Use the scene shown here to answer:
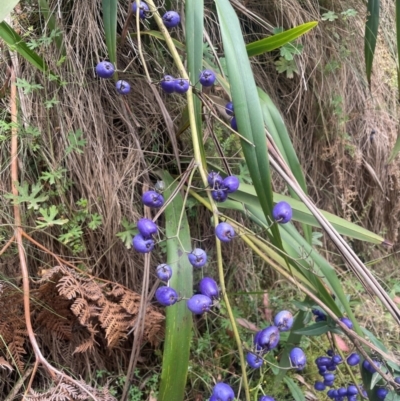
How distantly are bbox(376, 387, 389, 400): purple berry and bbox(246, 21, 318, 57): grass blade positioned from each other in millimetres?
562

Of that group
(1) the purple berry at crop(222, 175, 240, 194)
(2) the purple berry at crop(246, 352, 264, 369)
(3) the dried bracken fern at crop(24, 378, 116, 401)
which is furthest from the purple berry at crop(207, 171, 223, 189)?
(3) the dried bracken fern at crop(24, 378, 116, 401)

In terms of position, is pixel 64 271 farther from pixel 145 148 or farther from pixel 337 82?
pixel 337 82

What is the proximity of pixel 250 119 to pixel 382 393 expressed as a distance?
1.47ft

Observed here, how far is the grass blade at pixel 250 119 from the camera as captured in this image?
542mm

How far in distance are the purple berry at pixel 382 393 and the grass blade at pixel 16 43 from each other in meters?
0.77

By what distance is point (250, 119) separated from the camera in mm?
553

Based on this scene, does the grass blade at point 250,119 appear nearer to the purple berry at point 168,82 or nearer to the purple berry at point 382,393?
the purple berry at point 168,82

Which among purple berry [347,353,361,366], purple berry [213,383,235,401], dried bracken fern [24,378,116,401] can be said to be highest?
purple berry [213,383,235,401]

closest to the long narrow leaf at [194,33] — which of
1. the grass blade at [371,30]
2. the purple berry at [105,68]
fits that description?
the purple berry at [105,68]

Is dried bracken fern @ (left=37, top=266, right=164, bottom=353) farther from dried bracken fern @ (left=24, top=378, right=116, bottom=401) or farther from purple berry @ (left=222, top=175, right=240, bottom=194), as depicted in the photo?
purple berry @ (left=222, top=175, right=240, bottom=194)

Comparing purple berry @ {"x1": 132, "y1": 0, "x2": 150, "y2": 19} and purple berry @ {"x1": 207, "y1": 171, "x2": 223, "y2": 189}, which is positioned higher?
purple berry @ {"x1": 132, "y1": 0, "x2": 150, "y2": 19}

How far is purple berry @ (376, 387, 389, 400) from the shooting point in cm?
62

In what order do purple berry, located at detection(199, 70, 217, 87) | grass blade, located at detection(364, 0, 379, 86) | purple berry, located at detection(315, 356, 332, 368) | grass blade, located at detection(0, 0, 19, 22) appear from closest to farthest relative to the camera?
grass blade, located at detection(0, 0, 19, 22)
purple berry, located at detection(199, 70, 217, 87)
purple berry, located at detection(315, 356, 332, 368)
grass blade, located at detection(364, 0, 379, 86)

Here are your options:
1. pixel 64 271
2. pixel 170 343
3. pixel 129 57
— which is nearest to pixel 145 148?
pixel 129 57
